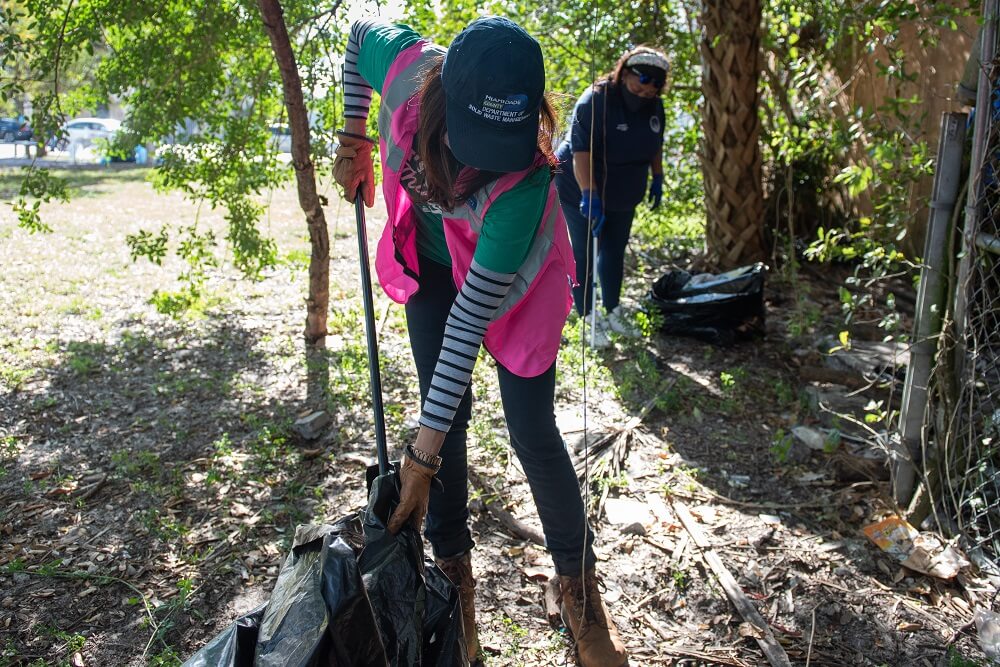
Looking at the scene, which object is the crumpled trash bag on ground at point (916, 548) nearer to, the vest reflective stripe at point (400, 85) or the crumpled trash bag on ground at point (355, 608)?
the crumpled trash bag on ground at point (355, 608)

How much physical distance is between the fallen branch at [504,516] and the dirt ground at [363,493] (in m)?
0.02

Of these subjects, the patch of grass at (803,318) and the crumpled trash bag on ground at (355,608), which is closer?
the crumpled trash bag on ground at (355,608)

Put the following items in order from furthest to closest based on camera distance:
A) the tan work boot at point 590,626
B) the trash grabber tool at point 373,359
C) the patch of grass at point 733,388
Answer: the patch of grass at point 733,388 → the tan work boot at point 590,626 → the trash grabber tool at point 373,359

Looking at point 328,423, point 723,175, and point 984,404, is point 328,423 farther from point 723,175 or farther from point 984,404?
point 723,175

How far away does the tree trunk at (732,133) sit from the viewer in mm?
5941

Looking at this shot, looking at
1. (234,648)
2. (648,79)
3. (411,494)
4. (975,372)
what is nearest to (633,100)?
(648,79)

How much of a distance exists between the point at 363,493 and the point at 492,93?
2.06 meters

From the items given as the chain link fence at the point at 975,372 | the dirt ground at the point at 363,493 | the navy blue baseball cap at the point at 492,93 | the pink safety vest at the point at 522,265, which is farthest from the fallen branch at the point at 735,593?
the navy blue baseball cap at the point at 492,93

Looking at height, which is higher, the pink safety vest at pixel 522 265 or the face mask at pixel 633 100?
the face mask at pixel 633 100

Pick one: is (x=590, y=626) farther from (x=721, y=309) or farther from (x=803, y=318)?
(x=803, y=318)

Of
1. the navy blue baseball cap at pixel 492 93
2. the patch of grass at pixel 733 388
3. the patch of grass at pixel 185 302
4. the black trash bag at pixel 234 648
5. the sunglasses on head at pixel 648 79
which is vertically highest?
the sunglasses on head at pixel 648 79

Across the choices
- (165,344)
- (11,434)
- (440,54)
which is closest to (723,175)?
(165,344)

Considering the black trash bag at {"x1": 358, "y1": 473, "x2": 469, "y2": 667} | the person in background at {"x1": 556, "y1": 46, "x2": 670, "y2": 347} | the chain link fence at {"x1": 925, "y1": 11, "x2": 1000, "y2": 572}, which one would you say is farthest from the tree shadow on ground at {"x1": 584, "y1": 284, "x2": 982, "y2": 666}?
the black trash bag at {"x1": 358, "y1": 473, "x2": 469, "y2": 667}

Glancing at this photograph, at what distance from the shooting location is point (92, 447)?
3.58 meters
